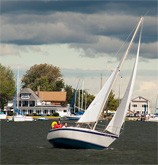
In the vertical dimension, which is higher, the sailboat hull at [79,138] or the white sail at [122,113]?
the white sail at [122,113]

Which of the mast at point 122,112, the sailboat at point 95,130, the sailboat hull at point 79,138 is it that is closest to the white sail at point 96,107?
the sailboat at point 95,130

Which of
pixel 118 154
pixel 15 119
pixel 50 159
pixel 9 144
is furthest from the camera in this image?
pixel 15 119

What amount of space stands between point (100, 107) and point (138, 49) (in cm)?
559

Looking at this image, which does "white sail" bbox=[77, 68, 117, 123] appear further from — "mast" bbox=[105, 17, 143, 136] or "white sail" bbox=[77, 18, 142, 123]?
"mast" bbox=[105, 17, 143, 136]

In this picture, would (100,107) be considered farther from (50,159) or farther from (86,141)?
(50,159)

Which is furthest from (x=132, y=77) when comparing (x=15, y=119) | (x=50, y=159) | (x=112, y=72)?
(x=15, y=119)

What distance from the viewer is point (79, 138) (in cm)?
5781

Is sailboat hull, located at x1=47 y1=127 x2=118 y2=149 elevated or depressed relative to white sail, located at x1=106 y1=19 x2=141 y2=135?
depressed

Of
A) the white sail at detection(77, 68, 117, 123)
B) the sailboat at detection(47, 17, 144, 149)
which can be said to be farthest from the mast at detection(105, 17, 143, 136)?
the white sail at detection(77, 68, 117, 123)

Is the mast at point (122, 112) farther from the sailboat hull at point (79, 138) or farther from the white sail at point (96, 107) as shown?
the white sail at point (96, 107)

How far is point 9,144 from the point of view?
68.6 meters

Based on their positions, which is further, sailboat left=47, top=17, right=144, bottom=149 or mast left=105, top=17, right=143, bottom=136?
mast left=105, top=17, right=143, bottom=136

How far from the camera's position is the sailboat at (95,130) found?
5781 cm

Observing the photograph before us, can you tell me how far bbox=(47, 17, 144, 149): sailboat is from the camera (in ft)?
190
